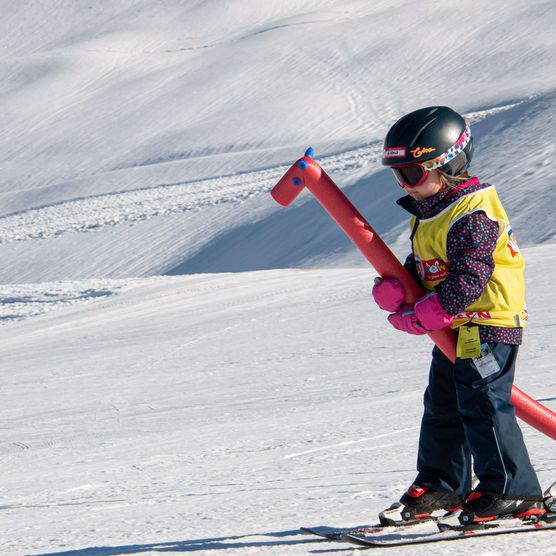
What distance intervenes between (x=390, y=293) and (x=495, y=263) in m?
0.26

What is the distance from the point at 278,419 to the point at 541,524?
2.83 m

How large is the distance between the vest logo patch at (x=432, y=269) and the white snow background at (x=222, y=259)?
0.65m

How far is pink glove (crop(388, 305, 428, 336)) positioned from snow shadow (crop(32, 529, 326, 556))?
559 mm

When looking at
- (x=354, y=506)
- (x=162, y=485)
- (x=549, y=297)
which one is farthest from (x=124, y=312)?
(x=354, y=506)

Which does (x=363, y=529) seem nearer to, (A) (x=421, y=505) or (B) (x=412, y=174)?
(A) (x=421, y=505)

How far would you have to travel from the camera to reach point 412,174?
2.74 metres

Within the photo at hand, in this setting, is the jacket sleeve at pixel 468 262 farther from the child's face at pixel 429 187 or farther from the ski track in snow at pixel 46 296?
the ski track in snow at pixel 46 296

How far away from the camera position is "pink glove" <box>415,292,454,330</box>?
2.63m

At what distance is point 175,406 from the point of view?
6.39 metres

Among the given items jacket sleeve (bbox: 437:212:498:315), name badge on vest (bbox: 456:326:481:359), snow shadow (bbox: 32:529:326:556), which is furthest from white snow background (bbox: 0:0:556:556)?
jacket sleeve (bbox: 437:212:498:315)

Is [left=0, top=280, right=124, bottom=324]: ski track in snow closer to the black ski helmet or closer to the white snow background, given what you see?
the white snow background

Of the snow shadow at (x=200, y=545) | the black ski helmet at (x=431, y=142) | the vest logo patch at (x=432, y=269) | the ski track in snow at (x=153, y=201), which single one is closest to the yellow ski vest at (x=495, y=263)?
the vest logo patch at (x=432, y=269)

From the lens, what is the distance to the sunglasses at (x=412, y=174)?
8.93 ft

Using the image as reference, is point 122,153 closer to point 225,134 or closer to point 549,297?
Answer: point 225,134
